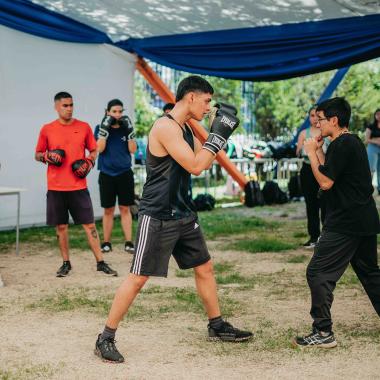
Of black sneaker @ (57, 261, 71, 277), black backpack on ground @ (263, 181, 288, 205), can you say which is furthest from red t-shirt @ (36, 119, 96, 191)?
black backpack on ground @ (263, 181, 288, 205)

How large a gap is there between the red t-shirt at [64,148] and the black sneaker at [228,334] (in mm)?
2924

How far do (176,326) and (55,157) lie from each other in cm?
253

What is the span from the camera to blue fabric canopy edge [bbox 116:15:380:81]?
9961 millimetres

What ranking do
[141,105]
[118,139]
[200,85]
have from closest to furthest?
[200,85]
[118,139]
[141,105]

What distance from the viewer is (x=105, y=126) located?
893 cm

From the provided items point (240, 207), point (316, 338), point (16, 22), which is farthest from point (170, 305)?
point (240, 207)

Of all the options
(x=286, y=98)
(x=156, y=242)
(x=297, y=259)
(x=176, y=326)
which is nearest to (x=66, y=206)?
(x=176, y=326)

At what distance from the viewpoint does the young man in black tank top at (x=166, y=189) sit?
4875mm

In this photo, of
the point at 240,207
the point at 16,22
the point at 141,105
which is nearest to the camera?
the point at 16,22

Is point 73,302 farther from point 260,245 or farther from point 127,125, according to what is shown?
point 260,245

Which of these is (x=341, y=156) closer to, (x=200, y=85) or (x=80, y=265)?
(x=200, y=85)

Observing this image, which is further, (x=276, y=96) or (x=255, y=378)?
(x=276, y=96)

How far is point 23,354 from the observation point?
5141 mm

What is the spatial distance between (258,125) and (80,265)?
19665mm
